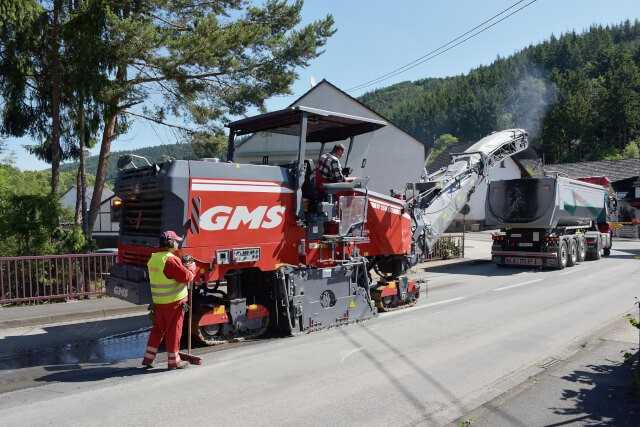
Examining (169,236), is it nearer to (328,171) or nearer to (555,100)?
(328,171)

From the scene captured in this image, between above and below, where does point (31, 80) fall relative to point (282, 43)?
below

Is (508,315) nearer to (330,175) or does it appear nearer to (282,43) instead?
(330,175)

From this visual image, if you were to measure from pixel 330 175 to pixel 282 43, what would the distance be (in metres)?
8.28

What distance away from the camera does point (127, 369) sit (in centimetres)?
657

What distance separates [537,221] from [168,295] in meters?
13.9

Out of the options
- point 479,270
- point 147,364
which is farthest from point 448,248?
point 147,364

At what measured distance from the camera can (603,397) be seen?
5.38 meters

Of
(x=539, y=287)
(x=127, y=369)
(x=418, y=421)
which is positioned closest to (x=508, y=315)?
(x=539, y=287)

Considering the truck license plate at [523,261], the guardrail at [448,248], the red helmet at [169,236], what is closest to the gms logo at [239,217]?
the red helmet at [169,236]

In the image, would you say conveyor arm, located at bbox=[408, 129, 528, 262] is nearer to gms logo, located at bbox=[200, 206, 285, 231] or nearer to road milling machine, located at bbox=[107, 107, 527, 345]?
road milling machine, located at bbox=[107, 107, 527, 345]

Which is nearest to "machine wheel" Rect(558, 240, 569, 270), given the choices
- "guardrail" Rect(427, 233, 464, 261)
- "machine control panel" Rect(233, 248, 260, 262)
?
"guardrail" Rect(427, 233, 464, 261)

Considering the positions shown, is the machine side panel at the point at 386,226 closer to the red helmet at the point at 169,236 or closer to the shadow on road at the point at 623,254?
the red helmet at the point at 169,236

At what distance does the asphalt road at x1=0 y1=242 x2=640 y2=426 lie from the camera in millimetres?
5004

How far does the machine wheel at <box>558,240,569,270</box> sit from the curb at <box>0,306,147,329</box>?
1274 cm
